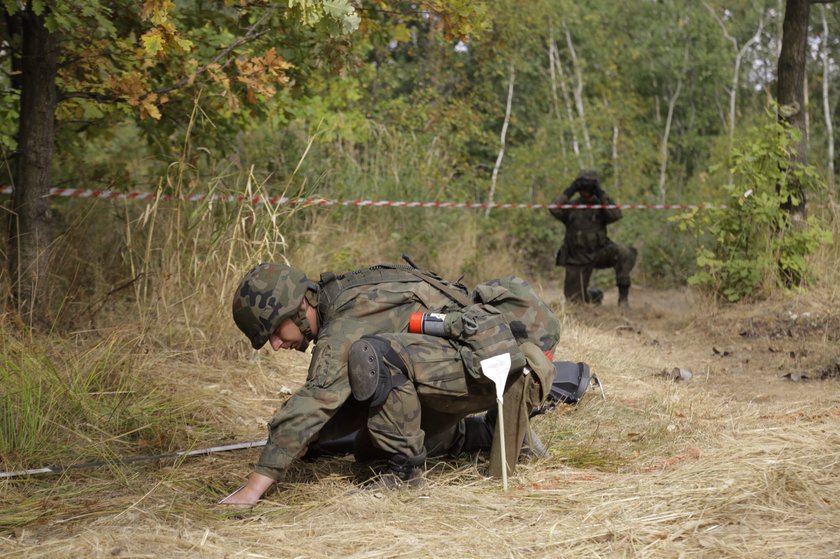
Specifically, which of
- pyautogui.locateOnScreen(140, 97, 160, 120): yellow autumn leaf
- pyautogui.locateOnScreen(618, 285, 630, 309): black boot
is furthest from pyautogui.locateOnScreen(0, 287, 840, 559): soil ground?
pyautogui.locateOnScreen(618, 285, 630, 309): black boot

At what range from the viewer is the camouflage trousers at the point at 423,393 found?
3.85 metres

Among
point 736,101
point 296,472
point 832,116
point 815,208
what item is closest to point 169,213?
point 296,472

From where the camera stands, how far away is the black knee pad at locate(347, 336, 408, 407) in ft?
12.2

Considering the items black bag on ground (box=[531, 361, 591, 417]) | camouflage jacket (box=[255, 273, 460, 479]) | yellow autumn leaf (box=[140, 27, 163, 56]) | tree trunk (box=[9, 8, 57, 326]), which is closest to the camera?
camouflage jacket (box=[255, 273, 460, 479])

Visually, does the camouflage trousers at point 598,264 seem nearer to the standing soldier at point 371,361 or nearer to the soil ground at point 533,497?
the soil ground at point 533,497

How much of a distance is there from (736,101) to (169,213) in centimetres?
1595

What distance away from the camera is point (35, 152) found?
5.99m

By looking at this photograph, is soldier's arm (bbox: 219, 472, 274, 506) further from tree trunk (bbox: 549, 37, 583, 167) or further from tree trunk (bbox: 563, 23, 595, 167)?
tree trunk (bbox: 563, 23, 595, 167)

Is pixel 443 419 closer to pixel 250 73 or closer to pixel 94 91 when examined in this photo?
pixel 250 73

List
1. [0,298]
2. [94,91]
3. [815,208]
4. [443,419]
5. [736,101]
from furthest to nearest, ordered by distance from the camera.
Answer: [736,101], [815,208], [94,91], [0,298], [443,419]

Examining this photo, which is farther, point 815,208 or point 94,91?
point 815,208

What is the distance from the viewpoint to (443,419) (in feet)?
13.9

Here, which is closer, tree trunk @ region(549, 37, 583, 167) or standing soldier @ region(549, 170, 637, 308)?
standing soldier @ region(549, 170, 637, 308)

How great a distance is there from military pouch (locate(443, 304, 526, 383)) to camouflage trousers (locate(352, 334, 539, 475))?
0.07 metres
